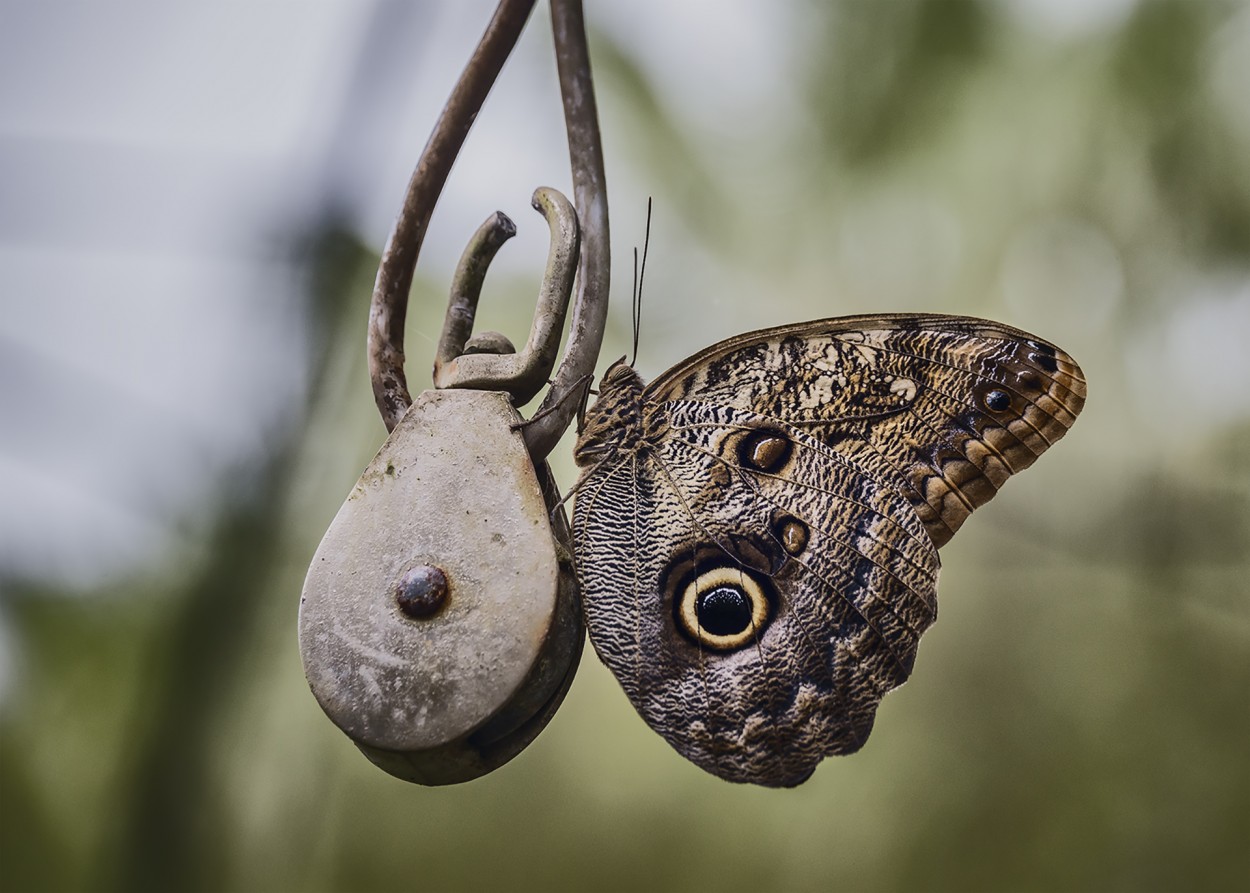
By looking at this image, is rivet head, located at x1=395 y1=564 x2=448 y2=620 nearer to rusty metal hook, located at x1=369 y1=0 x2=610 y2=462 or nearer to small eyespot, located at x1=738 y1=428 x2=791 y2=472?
rusty metal hook, located at x1=369 y1=0 x2=610 y2=462

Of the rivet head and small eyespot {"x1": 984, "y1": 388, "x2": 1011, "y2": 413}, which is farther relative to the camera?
small eyespot {"x1": 984, "y1": 388, "x2": 1011, "y2": 413}

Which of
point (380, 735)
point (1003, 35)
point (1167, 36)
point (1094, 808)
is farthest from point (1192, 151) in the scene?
point (380, 735)

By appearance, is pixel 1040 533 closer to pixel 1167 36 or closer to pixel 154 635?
pixel 1167 36

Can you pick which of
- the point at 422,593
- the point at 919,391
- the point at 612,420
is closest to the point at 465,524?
the point at 422,593

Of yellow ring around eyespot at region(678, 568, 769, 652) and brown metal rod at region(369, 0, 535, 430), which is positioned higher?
brown metal rod at region(369, 0, 535, 430)

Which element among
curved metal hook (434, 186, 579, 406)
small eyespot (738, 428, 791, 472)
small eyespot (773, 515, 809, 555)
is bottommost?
small eyespot (773, 515, 809, 555)

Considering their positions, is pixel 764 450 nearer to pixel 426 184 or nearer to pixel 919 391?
pixel 919 391

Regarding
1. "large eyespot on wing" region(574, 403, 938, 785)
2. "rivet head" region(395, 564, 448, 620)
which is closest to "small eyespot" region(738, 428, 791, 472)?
"large eyespot on wing" region(574, 403, 938, 785)
